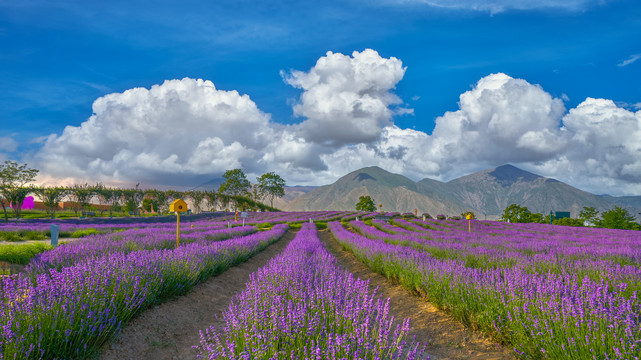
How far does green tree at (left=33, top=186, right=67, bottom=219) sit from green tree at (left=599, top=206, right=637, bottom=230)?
149ft

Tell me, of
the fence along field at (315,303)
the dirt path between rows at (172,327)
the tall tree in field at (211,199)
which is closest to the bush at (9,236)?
the fence along field at (315,303)

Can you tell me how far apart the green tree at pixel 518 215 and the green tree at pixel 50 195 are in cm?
4272

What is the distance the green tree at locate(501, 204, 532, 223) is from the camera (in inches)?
1276

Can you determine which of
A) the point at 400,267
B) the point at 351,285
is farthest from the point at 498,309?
the point at 400,267

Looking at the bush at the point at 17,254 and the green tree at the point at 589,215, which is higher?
the bush at the point at 17,254

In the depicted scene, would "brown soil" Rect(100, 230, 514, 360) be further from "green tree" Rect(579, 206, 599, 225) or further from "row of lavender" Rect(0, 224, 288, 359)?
"green tree" Rect(579, 206, 599, 225)

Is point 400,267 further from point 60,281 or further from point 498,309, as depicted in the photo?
point 60,281

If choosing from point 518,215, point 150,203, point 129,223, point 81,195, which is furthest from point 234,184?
point 518,215

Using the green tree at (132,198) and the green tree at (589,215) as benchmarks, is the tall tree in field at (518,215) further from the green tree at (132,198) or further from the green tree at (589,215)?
the green tree at (132,198)

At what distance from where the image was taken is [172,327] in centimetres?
422

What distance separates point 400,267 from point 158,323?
4.07 m

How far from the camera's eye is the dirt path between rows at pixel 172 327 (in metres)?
3.45

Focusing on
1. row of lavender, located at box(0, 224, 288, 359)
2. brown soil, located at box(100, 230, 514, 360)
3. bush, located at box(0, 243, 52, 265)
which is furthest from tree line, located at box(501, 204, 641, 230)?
bush, located at box(0, 243, 52, 265)

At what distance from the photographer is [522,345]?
294 centimetres
